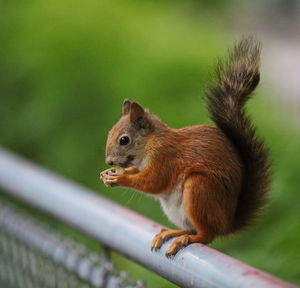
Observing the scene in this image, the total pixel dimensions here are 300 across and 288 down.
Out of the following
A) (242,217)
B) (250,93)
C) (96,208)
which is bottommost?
(96,208)

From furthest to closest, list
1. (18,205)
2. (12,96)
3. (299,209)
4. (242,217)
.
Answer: (12,96) → (18,205) → (299,209) → (242,217)

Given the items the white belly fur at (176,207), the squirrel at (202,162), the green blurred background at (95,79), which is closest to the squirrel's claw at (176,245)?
the squirrel at (202,162)

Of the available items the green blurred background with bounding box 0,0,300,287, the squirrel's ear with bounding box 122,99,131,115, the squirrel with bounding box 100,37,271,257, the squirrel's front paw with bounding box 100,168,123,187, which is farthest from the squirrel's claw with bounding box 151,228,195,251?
the green blurred background with bounding box 0,0,300,287

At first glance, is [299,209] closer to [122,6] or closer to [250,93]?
[250,93]

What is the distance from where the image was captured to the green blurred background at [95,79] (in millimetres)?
3461

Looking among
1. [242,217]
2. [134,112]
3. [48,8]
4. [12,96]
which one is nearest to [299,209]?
[242,217]

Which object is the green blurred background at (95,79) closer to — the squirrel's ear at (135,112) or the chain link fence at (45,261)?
the chain link fence at (45,261)

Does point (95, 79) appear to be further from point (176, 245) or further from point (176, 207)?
point (176, 245)

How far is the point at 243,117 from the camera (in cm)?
157

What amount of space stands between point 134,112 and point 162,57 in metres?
2.47

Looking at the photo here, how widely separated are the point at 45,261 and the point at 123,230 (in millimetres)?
528

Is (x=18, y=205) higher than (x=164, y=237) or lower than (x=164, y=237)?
lower

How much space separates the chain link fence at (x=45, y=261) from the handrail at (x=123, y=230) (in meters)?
0.08

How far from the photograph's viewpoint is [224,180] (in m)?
1.55
